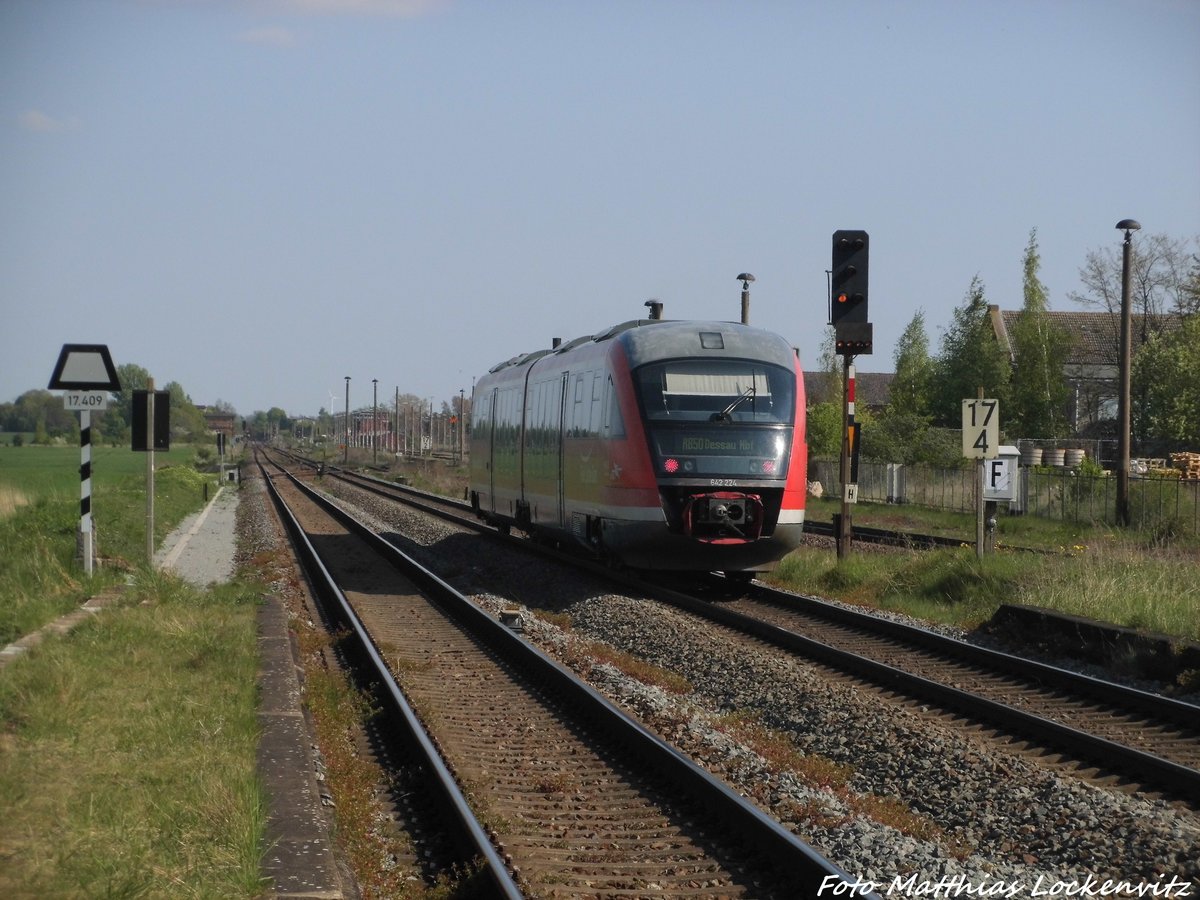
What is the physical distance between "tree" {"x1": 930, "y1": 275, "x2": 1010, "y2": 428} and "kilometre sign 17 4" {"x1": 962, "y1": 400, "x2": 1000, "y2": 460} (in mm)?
44221

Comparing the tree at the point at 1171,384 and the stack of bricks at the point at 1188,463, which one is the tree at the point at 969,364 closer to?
the tree at the point at 1171,384

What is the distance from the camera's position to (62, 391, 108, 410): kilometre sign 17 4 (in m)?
16.5

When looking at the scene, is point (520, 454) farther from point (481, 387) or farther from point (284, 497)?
point (284, 497)

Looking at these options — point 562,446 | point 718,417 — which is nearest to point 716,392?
point 718,417

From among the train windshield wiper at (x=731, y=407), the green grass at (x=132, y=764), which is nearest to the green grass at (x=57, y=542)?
the green grass at (x=132, y=764)

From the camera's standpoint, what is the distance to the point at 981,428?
16.9 metres

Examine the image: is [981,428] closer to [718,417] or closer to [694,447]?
[718,417]

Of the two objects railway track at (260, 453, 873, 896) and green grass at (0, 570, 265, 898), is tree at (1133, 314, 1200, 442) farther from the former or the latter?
green grass at (0, 570, 265, 898)

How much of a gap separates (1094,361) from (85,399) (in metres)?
64.3

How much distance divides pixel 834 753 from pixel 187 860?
14.6 ft

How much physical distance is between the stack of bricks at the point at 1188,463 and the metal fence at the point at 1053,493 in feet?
17.9

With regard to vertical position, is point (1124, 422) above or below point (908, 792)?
above

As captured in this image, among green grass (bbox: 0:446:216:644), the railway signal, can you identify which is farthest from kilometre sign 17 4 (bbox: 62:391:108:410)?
the railway signal

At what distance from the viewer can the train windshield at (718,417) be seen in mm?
15562
